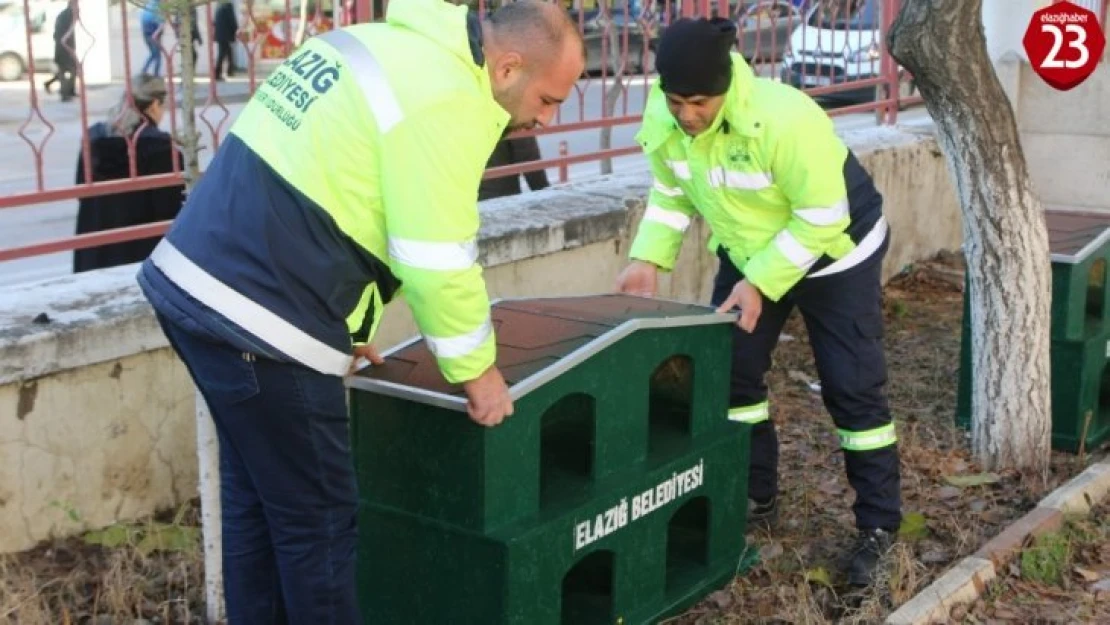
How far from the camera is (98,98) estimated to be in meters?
4.70

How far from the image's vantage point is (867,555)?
4.34 metres

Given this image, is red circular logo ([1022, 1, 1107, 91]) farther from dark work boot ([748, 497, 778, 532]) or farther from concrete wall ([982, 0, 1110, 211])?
dark work boot ([748, 497, 778, 532])

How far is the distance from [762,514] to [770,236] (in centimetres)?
106

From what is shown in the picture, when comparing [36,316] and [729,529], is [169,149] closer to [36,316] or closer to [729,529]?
[36,316]

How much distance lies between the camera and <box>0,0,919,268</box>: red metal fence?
457 cm

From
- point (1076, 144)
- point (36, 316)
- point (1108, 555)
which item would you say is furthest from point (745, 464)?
point (1076, 144)

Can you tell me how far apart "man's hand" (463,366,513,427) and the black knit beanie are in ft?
3.45

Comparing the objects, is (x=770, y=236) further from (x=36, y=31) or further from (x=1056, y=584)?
(x=36, y=31)

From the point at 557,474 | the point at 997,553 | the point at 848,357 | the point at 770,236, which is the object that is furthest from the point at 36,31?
the point at 997,553

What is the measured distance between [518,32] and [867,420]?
1.88 m

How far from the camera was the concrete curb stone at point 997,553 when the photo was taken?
3.93m

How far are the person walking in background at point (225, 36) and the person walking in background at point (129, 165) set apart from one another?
1.23 ft

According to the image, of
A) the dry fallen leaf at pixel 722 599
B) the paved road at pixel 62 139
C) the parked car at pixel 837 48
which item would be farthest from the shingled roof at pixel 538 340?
the parked car at pixel 837 48

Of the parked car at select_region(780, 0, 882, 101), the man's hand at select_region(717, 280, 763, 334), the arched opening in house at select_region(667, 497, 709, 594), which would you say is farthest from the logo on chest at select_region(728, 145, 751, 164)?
the parked car at select_region(780, 0, 882, 101)
